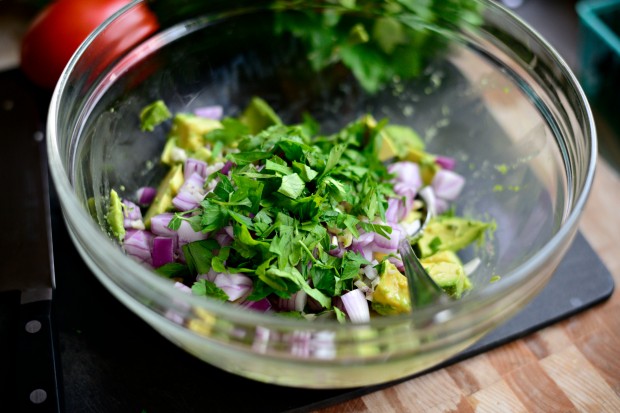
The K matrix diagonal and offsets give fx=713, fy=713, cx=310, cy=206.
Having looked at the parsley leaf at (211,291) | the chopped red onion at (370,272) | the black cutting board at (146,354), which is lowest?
the black cutting board at (146,354)

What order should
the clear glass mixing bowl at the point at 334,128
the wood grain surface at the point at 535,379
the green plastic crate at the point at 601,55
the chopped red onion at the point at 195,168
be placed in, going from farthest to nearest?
the green plastic crate at the point at 601,55, the chopped red onion at the point at 195,168, the wood grain surface at the point at 535,379, the clear glass mixing bowl at the point at 334,128

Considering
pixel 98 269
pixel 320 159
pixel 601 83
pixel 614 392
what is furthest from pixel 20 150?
pixel 601 83

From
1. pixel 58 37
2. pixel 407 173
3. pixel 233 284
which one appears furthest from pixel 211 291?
pixel 58 37

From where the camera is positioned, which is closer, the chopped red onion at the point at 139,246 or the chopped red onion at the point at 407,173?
the chopped red onion at the point at 139,246

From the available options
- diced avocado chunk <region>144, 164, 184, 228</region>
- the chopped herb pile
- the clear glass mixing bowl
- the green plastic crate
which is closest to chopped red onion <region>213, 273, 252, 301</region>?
the chopped herb pile

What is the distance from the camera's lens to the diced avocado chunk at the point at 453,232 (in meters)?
1.32

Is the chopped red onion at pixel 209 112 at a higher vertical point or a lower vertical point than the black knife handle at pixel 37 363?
higher

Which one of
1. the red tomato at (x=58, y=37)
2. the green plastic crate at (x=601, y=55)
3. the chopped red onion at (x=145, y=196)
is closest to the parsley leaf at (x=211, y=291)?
the chopped red onion at (x=145, y=196)

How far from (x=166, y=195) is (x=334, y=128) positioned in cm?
46

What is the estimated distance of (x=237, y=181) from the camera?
1.14 metres

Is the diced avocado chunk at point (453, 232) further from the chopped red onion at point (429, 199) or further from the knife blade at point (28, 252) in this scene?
the knife blade at point (28, 252)

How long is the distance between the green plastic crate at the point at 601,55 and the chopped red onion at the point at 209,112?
93 cm

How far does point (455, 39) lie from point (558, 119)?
31cm

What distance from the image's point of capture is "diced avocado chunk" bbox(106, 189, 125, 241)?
48.6 inches
